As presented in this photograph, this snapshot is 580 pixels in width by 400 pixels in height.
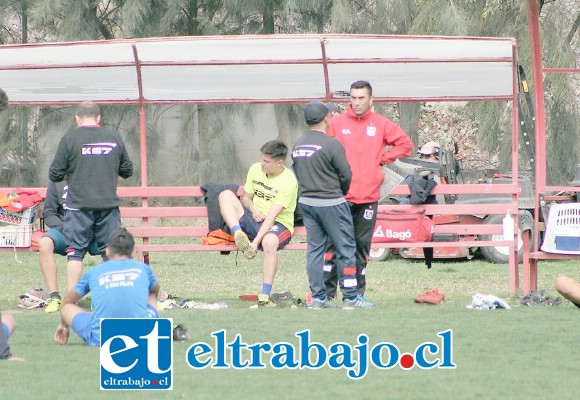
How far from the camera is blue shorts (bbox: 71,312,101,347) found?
29.2ft

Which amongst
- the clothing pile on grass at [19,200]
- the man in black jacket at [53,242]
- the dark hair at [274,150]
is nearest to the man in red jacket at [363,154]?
the dark hair at [274,150]

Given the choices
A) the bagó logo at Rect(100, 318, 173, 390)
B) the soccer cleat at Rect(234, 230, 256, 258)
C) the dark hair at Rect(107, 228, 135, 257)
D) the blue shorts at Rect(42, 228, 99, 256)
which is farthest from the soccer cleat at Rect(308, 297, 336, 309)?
Answer: the bagó logo at Rect(100, 318, 173, 390)

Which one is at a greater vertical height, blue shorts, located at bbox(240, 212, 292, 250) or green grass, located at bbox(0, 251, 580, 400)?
blue shorts, located at bbox(240, 212, 292, 250)

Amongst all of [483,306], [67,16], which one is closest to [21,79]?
[483,306]

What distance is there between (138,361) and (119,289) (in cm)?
114

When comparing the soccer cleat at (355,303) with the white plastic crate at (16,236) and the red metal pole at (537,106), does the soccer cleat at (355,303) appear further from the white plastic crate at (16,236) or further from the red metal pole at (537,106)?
the white plastic crate at (16,236)

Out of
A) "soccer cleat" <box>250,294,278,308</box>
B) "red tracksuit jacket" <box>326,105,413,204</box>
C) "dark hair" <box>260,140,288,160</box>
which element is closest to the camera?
"red tracksuit jacket" <box>326,105,413,204</box>

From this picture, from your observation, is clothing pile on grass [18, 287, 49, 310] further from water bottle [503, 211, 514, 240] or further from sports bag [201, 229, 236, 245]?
water bottle [503, 211, 514, 240]

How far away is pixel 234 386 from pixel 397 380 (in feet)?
3.29

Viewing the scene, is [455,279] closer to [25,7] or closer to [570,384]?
[570,384]

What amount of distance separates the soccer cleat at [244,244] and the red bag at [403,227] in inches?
63.9

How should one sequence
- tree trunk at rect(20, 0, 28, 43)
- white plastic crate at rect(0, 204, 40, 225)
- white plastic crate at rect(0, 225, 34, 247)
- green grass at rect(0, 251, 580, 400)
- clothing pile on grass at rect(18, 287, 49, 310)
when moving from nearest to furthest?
green grass at rect(0, 251, 580, 400), clothing pile on grass at rect(18, 287, 49, 310), white plastic crate at rect(0, 225, 34, 247), white plastic crate at rect(0, 204, 40, 225), tree trunk at rect(20, 0, 28, 43)

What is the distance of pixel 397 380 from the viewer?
7672mm

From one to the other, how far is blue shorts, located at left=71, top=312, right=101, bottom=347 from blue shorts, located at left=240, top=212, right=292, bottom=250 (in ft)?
11.4
